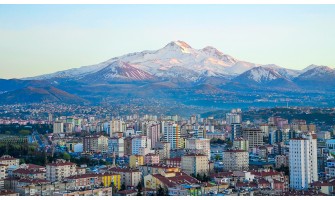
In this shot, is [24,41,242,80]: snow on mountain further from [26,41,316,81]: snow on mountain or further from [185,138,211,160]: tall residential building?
[185,138,211,160]: tall residential building

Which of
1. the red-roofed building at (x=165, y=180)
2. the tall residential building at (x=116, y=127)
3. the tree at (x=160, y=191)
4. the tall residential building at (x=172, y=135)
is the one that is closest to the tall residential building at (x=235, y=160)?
the red-roofed building at (x=165, y=180)

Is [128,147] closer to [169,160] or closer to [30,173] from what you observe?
[169,160]

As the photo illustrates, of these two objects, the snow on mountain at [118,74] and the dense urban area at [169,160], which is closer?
the dense urban area at [169,160]

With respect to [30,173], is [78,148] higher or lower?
lower

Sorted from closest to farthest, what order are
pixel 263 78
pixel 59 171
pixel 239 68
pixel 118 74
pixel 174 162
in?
pixel 59 171 < pixel 174 162 < pixel 118 74 < pixel 263 78 < pixel 239 68

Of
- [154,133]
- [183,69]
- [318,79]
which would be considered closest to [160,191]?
[154,133]

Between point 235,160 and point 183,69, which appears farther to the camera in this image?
point 183,69

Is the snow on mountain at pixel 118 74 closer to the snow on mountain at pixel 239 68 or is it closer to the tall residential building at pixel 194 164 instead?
the snow on mountain at pixel 239 68
